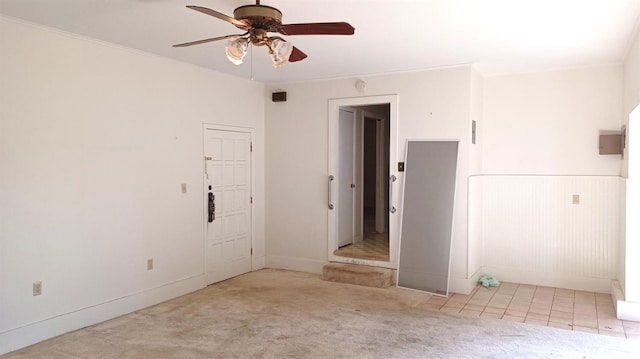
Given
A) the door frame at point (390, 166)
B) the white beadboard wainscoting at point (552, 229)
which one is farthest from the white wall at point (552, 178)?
the door frame at point (390, 166)

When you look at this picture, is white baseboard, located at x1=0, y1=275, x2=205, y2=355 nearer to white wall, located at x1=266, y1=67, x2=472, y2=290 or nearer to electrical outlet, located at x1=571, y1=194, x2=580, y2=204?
white wall, located at x1=266, y1=67, x2=472, y2=290

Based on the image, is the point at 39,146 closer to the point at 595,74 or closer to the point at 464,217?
the point at 464,217

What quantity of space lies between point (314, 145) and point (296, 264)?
1.63 meters

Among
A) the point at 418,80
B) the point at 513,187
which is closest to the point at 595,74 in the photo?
the point at 513,187

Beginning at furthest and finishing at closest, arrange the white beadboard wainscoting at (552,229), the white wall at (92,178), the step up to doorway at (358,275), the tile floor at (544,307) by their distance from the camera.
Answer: the step up to doorway at (358,275)
the white beadboard wainscoting at (552,229)
the tile floor at (544,307)
the white wall at (92,178)

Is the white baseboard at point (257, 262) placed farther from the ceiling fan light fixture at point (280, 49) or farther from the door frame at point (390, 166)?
the ceiling fan light fixture at point (280, 49)

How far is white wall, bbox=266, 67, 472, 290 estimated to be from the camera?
16.7ft

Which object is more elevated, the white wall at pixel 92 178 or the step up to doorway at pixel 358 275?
the white wall at pixel 92 178

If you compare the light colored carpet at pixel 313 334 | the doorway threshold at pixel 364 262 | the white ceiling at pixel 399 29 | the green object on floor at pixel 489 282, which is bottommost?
the light colored carpet at pixel 313 334

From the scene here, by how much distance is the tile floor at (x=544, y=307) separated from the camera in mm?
3988

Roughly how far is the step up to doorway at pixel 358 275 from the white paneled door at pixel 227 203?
1165 mm

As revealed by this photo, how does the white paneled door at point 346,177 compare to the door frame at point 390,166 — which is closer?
the door frame at point 390,166

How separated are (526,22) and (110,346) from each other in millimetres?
4125

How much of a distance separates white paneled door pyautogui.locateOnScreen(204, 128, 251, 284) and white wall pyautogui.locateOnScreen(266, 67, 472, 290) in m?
0.44
